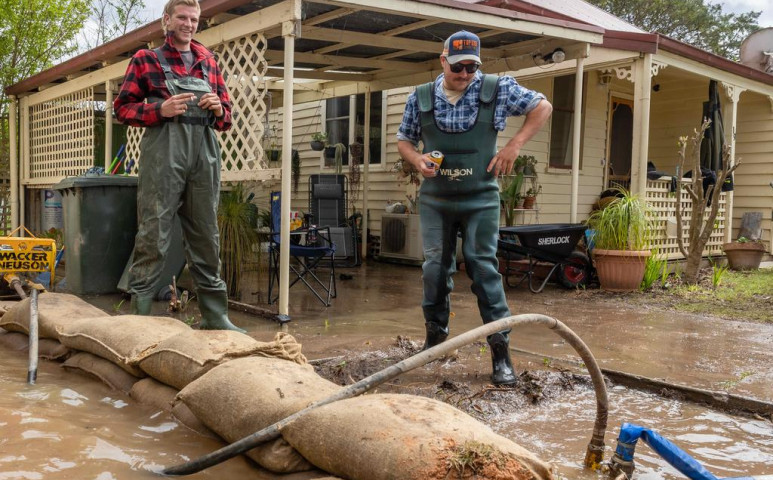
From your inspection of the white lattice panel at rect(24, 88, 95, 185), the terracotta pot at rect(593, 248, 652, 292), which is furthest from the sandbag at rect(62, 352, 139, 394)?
the white lattice panel at rect(24, 88, 95, 185)

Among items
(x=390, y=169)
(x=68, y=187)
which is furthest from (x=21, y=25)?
(x=68, y=187)

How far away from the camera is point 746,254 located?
33.6ft

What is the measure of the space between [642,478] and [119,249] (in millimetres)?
4958

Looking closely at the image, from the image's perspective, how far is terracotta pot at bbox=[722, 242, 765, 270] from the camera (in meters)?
10.2

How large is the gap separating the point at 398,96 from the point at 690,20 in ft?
72.0

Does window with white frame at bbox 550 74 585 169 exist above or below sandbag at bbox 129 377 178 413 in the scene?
above

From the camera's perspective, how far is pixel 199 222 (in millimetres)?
4293

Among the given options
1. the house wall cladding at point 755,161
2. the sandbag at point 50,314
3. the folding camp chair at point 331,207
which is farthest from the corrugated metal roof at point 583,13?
the sandbag at point 50,314

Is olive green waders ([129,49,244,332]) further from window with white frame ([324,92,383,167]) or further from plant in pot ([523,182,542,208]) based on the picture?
window with white frame ([324,92,383,167])

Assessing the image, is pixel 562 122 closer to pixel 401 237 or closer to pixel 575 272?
pixel 401 237

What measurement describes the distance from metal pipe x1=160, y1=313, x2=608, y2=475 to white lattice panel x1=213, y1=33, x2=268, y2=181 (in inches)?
159

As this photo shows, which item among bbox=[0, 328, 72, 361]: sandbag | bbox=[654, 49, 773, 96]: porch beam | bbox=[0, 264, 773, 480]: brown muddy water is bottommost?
bbox=[0, 264, 773, 480]: brown muddy water

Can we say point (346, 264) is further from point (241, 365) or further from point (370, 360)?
point (241, 365)

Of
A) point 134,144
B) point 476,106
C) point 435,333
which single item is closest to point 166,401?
point 435,333
